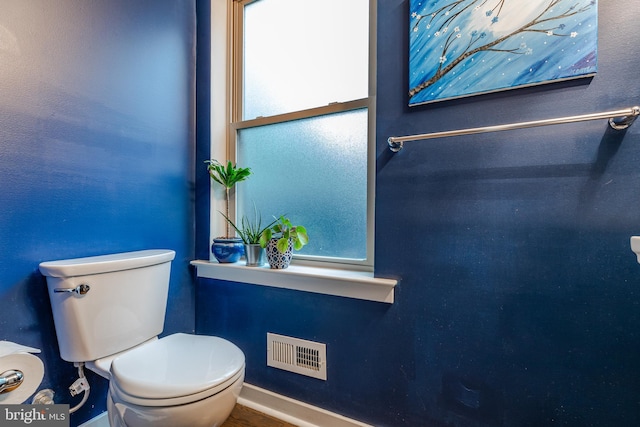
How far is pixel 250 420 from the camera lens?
1.33 m

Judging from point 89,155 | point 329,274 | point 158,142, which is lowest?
point 329,274

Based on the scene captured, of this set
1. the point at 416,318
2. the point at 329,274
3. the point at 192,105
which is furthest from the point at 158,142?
the point at 416,318

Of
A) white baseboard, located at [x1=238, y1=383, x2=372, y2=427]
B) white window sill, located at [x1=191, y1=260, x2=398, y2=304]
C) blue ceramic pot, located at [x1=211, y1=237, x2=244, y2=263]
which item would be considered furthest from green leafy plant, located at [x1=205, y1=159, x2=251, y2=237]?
white baseboard, located at [x1=238, y1=383, x2=372, y2=427]

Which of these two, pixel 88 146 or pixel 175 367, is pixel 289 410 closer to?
pixel 175 367

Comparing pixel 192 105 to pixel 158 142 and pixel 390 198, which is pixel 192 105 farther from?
pixel 390 198

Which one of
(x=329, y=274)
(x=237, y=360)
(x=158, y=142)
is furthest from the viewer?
(x=158, y=142)

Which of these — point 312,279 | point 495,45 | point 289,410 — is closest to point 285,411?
point 289,410

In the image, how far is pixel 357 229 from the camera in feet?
4.33

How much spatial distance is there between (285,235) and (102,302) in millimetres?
698

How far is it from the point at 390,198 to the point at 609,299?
2.24 ft

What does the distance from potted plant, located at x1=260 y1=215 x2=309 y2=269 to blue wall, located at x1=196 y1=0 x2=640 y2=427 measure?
238 millimetres

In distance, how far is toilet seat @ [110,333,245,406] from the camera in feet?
2.76

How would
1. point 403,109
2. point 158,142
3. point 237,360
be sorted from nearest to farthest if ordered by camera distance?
point 237,360 < point 403,109 < point 158,142

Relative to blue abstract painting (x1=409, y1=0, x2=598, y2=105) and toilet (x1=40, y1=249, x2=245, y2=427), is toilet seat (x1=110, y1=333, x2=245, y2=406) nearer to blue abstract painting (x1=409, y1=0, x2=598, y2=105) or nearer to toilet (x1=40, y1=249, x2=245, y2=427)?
toilet (x1=40, y1=249, x2=245, y2=427)
